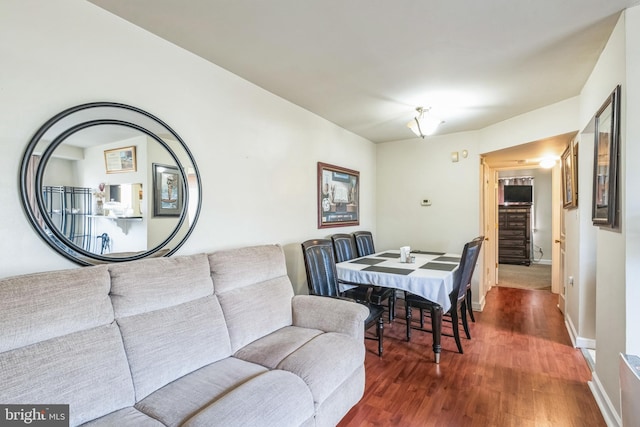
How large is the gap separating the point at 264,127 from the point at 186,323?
1.77m

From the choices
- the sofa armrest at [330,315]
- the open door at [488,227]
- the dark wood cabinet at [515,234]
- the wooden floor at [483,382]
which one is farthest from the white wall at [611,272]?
the dark wood cabinet at [515,234]

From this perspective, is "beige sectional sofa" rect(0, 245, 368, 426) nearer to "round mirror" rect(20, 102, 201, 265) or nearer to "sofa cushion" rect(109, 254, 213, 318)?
"sofa cushion" rect(109, 254, 213, 318)

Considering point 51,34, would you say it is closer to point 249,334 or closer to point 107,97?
point 107,97

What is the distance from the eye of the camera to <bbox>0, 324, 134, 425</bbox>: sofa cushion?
1.07 meters

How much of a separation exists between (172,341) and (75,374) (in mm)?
409

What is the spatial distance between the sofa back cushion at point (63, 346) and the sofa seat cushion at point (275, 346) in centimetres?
61

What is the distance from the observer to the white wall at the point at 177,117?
4.54 ft

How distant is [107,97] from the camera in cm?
169

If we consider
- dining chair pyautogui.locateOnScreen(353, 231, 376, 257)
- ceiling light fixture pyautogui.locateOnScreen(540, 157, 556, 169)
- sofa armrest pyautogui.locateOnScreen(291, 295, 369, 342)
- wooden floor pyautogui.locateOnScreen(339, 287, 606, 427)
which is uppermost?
ceiling light fixture pyautogui.locateOnScreen(540, 157, 556, 169)

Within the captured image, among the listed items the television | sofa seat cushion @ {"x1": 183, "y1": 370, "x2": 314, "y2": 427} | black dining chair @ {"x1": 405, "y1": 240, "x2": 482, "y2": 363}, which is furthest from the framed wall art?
the television

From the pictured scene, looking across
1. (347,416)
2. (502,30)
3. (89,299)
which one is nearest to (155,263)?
(89,299)

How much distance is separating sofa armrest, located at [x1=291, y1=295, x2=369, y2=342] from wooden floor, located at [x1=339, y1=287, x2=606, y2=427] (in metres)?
0.53

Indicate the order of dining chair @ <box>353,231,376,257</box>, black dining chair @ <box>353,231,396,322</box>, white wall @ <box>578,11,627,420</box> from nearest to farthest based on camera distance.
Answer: white wall @ <box>578,11,627,420</box>, black dining chair @ <box>353,231,396,322</box>, dining chair @ <box>353,231,376,257</box>

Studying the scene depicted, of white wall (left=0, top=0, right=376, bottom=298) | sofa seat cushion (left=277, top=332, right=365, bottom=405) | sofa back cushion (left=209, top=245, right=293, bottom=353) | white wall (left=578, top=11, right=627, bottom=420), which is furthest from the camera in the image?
sofa back cushion (left=209, top=245, right=293, bottom=353)
